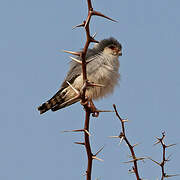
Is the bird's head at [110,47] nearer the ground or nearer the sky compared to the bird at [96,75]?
nearer the sky

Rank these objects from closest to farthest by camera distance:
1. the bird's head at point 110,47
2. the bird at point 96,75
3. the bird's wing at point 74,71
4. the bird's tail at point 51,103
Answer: the bird at point 96,75
the bird's wing at point 74,71
the bird's head at point 110,47
the bird's tail at point 51,103

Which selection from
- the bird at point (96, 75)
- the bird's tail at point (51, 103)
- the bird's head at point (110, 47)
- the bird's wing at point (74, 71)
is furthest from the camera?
the bird's tail at point (51, 103)

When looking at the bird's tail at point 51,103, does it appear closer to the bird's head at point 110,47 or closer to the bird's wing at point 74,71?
the bird's wing at point 74,71

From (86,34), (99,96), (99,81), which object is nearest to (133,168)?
(86,34)

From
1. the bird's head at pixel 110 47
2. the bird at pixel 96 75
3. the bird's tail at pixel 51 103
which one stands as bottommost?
the bird's tail at pixel 51 103

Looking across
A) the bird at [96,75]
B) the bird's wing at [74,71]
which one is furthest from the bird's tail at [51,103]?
the bird's wing at [74,71]

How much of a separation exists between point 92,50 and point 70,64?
0.51 m

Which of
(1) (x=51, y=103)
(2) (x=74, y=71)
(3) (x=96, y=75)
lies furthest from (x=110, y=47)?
(1) (x=51, y=103)

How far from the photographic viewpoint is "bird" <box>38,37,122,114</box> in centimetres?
571

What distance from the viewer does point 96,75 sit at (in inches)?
223

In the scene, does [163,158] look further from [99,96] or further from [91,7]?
[99,96]

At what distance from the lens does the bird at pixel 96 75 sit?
5.71 m

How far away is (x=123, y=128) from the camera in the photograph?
3.00m

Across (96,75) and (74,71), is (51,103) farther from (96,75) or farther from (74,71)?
(96,75)
